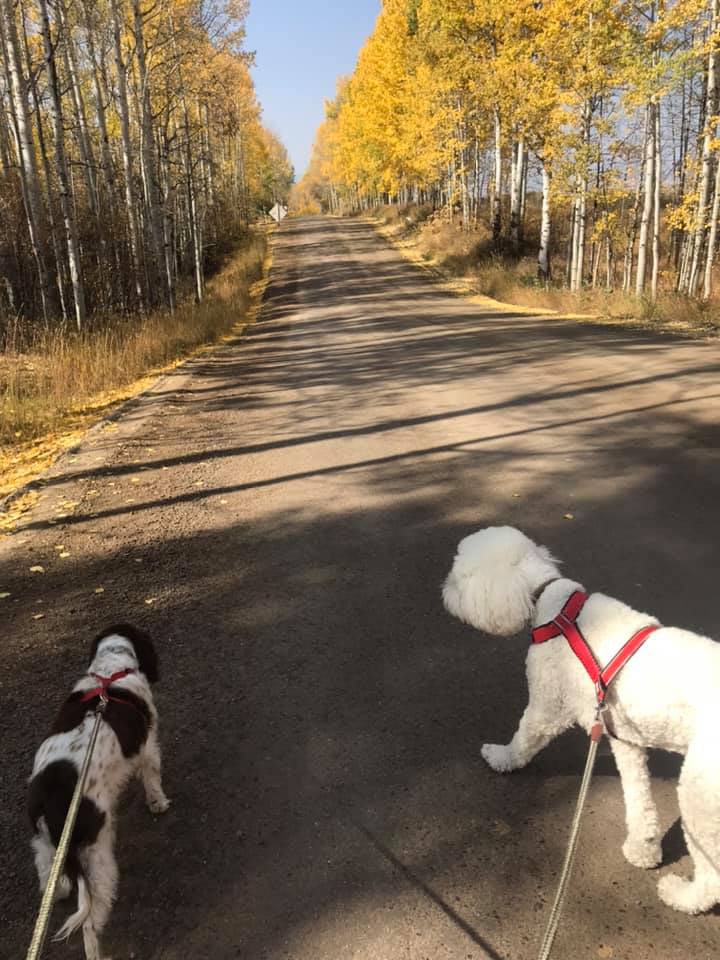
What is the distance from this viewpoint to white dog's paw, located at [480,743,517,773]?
284 cm

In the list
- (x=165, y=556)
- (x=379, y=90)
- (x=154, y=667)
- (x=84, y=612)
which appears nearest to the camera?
(x=154, y=667)

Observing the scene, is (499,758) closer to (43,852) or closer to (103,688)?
(103,688)

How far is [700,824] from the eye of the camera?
1960 millimetres

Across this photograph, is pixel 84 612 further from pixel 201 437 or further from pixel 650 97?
pixel 650 97

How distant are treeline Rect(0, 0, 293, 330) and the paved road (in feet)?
25.3

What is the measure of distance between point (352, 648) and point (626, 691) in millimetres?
1948

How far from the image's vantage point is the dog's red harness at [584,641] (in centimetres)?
218

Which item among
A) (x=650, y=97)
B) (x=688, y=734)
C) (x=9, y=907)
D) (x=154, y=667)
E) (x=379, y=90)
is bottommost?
(x=9, y=907)

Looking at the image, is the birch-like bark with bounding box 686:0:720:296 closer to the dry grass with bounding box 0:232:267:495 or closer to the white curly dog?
the dry grass with bounding box 0:232:267:495

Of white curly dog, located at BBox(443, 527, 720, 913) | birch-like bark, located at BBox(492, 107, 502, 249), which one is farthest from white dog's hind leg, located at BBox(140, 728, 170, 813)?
birch-like bark, located at BBox(492, 107, 502, 249)

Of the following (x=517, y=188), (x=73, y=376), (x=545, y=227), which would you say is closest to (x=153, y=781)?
(x=73, y=376)

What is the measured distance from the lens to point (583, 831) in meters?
2.57

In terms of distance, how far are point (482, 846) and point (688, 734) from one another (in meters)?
1.01

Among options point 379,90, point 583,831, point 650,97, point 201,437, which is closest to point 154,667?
point 583,831
